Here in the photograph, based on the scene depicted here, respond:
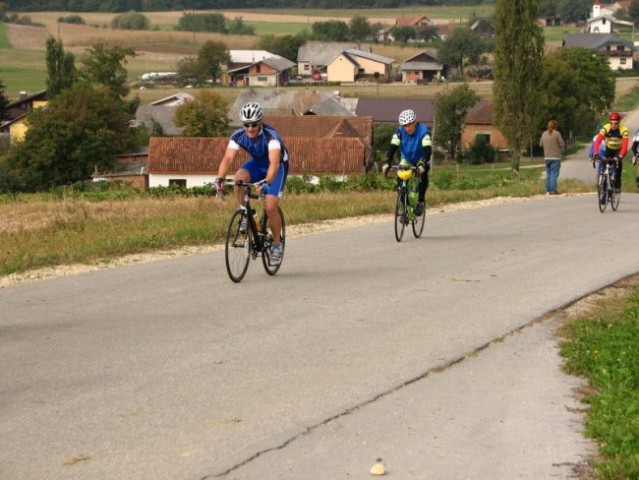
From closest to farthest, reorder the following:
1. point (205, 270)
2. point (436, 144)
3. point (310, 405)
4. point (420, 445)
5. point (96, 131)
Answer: point (420, 445), point (310, 405), point (205, 270), point (96, 131), point (436, 144)

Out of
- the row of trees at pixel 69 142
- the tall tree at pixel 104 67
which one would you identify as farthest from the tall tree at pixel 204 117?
the tall tree at pixel 104 67

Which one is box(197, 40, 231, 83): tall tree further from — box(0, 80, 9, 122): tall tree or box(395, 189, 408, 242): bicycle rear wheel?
box(395, 189, 408, 242): bicycle rear wheel

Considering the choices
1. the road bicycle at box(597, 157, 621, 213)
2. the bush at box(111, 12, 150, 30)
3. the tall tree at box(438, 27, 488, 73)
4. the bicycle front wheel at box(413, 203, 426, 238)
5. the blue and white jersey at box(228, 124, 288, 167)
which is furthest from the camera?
the bush at box(111, 12, 150, 30)

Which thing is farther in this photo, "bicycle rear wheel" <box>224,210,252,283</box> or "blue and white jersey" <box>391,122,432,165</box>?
"blue and white jersey" <box>391,122,432,165</box>

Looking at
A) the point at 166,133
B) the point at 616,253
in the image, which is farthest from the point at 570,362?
the point at 166,133

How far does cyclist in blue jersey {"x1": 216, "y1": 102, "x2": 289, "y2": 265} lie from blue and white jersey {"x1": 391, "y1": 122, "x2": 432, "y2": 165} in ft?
11.9

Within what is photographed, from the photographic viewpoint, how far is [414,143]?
15.3m

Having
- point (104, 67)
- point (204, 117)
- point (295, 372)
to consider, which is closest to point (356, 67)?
point (104, 67)

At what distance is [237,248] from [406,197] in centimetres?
446

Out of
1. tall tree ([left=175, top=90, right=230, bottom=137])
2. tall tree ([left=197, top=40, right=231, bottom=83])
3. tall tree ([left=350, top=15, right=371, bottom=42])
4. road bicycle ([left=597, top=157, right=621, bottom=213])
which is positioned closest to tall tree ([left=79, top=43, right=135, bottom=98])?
Result: tall tree ([left=175, top=90, right=230, bottom=137])

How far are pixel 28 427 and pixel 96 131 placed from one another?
71.0 m

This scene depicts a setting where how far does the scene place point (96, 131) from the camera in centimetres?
7588

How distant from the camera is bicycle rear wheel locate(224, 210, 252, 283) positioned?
1160 centimetres

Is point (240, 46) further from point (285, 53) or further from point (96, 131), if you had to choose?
point (96, 131)
